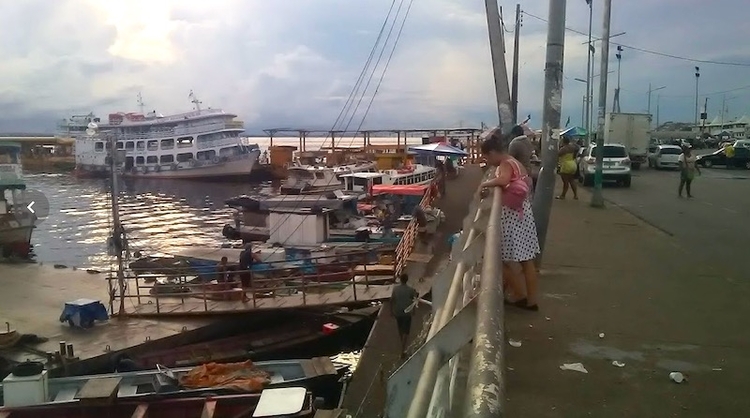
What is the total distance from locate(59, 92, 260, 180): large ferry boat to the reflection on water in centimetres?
176

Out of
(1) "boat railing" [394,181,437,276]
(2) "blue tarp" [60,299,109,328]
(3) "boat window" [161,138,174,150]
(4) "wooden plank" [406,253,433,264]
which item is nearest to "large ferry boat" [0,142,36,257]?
(2) "blue tarp" [60,299,109,328]

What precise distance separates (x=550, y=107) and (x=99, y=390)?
25.1 feet

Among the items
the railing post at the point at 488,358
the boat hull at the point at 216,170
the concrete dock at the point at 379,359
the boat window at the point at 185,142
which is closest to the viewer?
the railing post at the point at 488,358

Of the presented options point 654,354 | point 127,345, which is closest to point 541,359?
point 654,354

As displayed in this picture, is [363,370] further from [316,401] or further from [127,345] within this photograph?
[127,345]

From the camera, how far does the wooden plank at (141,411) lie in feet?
30.9

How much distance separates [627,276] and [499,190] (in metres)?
4.03

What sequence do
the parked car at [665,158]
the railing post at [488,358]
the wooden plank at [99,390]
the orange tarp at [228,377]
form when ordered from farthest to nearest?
the parked car at [665,158] < the orange tarp at [228,377] < the wooden plank at [99,390] < the railing post at [488,358]

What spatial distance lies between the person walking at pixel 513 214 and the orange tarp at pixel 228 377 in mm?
6056

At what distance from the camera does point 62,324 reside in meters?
14.3

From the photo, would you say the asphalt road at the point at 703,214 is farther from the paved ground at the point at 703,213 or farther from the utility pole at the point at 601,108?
the utility pole at the point at 601,108

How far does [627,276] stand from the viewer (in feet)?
26.2

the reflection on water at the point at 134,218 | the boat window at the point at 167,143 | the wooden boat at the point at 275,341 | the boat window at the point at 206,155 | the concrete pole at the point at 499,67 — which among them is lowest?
the reflection on water at the point at 134,218

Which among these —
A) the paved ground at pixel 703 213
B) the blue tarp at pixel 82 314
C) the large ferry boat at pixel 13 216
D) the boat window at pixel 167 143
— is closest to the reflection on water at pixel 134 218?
the large ferry boat at pixel 13 216
